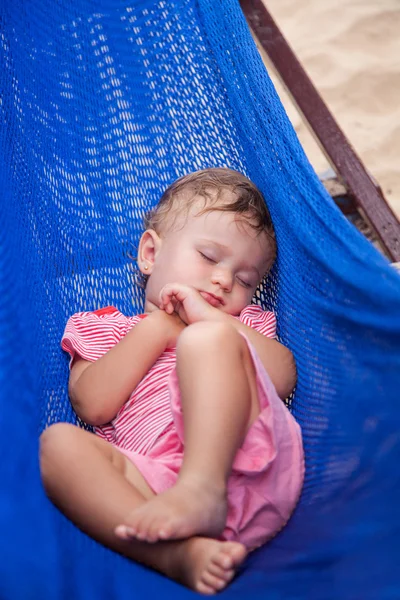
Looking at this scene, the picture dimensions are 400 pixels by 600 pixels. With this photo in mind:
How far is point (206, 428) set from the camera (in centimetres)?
97

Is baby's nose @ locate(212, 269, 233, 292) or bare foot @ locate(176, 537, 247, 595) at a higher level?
baby's nose @ locate(212, 269, 233, 292)

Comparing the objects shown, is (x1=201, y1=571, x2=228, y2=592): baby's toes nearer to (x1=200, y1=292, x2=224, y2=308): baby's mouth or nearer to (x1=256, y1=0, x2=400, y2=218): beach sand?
(x1=200, y1=292, x2=224, y2=308): baby's mouth

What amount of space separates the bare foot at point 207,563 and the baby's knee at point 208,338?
281 mm

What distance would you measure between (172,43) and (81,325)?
2.62 feet

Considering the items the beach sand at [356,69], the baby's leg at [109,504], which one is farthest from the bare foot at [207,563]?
the beach sand at [356,69]

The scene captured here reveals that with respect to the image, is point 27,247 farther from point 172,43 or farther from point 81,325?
point 172,43

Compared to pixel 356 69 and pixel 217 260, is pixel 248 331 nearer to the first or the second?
pixel 217 260

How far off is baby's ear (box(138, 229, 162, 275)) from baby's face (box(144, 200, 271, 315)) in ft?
0.17

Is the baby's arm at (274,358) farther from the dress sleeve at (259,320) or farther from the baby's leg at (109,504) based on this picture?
the baby's leg at (109,504)

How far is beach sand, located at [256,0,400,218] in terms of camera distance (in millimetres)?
2541

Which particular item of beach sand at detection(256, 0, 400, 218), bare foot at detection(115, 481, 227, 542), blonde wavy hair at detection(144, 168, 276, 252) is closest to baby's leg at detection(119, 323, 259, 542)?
bare foot at detection(115, 481, 227, 542)


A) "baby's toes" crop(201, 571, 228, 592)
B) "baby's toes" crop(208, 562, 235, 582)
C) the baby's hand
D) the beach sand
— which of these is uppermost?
the beach sand

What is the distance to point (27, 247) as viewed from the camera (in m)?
1.38

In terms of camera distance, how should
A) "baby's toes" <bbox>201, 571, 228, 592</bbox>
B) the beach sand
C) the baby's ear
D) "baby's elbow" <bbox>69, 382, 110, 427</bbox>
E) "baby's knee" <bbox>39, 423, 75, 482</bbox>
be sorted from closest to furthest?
"baby's toes" <bbox>201, 571, 228, 592</bbox> < "baby's knee" <bbox>39, 423, 75, 482</bbox> < "baby's elbow" <bbox>69, 382, 110, 427</bbox> < the baby's ear < the beach sand
